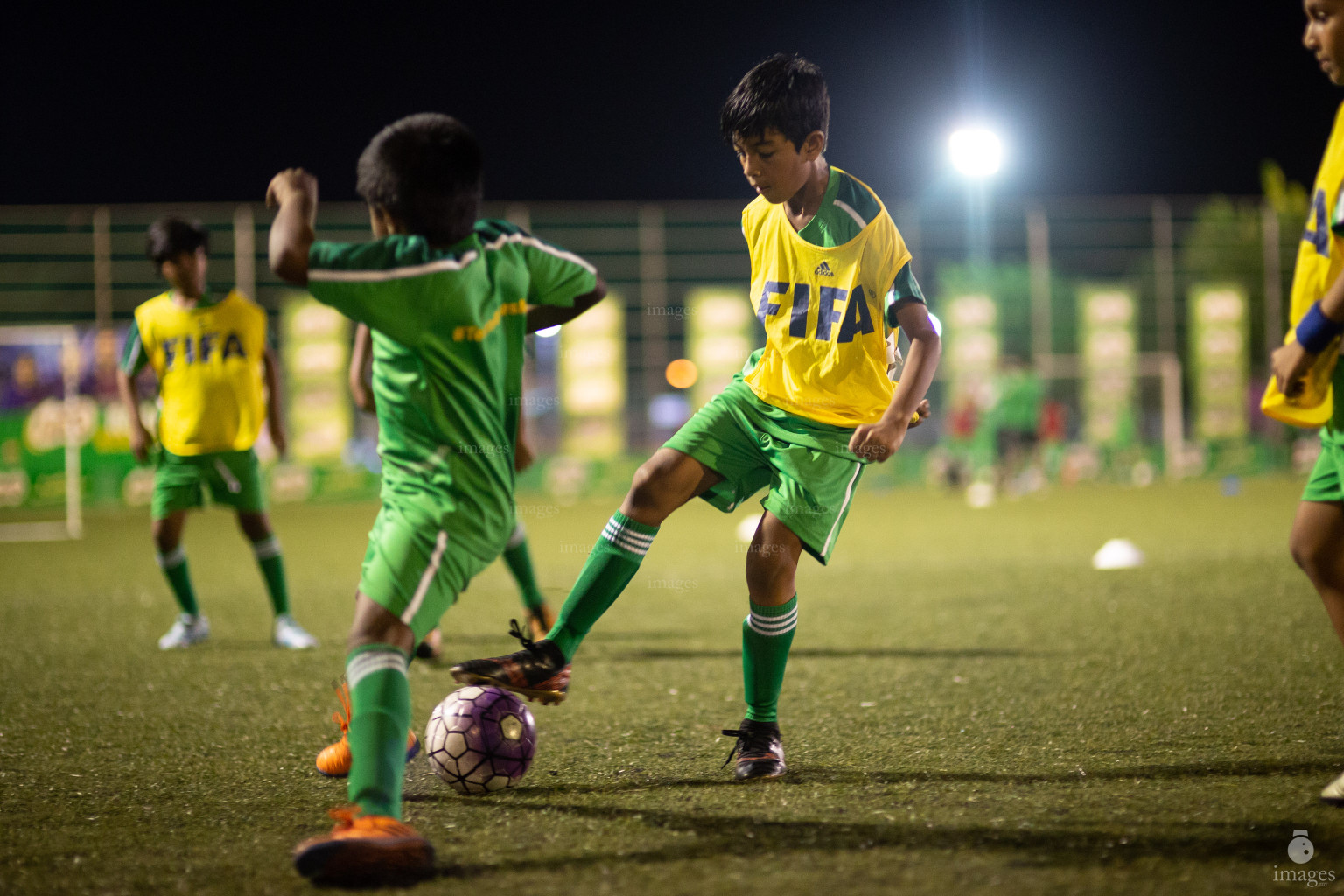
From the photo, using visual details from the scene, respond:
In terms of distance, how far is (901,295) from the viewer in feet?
11.0

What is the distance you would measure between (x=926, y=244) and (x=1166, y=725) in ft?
66.7

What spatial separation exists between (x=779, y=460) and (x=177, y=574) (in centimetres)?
396

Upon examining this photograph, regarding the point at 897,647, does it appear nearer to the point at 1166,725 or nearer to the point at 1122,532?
the point at 1166,725

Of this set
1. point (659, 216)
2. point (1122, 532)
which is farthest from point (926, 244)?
point (1122, 532)

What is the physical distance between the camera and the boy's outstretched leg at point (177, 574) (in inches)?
238

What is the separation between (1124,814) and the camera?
2865mm

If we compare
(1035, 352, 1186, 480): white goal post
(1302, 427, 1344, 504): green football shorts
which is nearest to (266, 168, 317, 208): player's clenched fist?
(1302, 427, 1344, 504): green football shorts

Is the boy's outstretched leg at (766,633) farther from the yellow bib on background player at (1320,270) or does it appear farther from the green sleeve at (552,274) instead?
A: the yellow bib on background player at (1320,270)

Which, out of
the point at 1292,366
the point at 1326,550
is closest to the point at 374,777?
the point at 1292,366

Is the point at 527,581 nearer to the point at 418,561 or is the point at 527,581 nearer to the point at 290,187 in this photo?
the point at 418,561

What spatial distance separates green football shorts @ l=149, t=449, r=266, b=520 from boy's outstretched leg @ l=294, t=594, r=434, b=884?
11.9ft

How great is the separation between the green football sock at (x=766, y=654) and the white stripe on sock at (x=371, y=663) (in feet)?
3.99

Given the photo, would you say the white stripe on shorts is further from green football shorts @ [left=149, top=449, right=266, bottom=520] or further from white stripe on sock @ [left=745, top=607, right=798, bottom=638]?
green football shorts @ [left=149, top=449, right=266, bottom=520]

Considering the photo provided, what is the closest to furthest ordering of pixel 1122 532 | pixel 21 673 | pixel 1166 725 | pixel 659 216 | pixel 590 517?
pixel 1166 725
pixel 21 673
pixel 1122 532
pixel 590 517
pixel 659 216
